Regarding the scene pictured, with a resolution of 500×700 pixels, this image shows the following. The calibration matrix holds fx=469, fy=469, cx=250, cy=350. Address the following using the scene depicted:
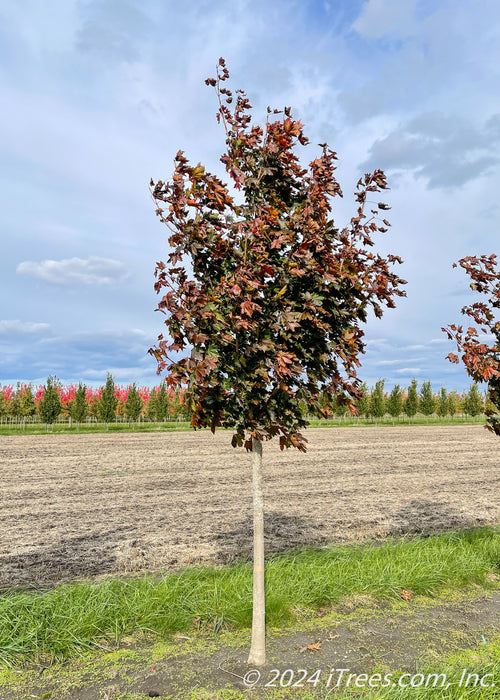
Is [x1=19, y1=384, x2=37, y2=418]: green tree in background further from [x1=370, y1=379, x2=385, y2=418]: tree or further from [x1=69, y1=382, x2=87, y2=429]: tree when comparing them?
[x1=370, y1=379, x2=385, y2=418]: tree

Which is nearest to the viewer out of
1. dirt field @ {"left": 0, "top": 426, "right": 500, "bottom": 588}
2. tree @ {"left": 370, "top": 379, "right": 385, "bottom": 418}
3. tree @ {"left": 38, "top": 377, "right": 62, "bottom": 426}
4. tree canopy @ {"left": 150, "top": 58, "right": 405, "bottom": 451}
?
tree canopy @ {"left": 150, "top": 58, "right": 405, "bottom": 451}

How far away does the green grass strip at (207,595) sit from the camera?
4.95m

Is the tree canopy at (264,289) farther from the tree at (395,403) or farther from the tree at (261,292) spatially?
the tree at (395,403)

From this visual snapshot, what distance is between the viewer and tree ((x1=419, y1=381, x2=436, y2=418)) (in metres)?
72.4

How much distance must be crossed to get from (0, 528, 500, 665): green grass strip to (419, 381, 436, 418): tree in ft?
227

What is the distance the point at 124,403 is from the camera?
213 feet

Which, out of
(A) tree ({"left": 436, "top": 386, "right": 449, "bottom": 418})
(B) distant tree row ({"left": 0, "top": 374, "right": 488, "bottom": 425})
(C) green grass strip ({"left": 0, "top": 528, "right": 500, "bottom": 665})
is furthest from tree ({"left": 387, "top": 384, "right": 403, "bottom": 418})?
(C) green grass strip ({"left": 0, "top": 528, "right": 500, "bottom": 665})

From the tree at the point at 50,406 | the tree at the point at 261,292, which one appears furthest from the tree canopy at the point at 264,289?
the tree at the point at 50,406

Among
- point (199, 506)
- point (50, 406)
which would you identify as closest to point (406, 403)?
point (50, 406)

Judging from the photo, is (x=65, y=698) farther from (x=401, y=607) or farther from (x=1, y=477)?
(x=1, y=477)

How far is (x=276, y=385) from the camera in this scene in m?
4.63

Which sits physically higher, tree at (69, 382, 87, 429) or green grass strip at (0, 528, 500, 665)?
tree at (69, 382, 87, 429)

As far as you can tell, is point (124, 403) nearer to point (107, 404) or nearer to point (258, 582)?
point (107, 404)

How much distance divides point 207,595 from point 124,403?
61706mm
